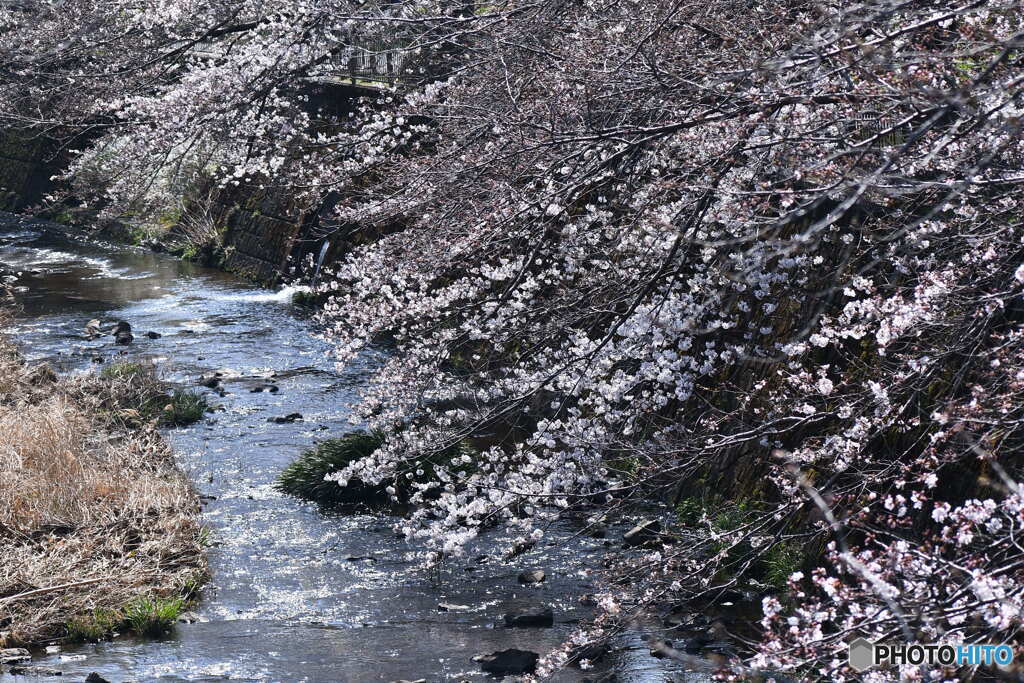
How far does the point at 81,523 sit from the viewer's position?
957cm

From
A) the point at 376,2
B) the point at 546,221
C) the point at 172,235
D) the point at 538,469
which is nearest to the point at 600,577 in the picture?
the point at 538,469

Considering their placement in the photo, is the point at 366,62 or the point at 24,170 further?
the point at 24,170

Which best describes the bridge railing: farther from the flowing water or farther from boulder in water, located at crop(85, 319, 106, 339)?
boulder in water, located at crop(85, 319, 106, 339)

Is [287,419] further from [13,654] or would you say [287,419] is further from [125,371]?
[13,654]

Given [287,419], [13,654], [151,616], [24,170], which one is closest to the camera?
[13,654]

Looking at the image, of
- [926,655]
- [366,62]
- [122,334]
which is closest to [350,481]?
[926,655]

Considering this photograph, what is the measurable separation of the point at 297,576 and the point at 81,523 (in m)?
1.99

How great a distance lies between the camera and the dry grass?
848cm

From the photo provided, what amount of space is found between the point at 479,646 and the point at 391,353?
26.6ft

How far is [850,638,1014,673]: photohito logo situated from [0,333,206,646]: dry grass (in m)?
5.83

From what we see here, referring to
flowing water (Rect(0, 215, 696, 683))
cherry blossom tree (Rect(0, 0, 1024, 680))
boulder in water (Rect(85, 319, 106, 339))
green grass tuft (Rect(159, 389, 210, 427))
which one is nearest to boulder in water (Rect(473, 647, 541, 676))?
flowing water (Rect(0, 215, 696, 683))

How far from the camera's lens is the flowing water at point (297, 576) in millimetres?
7734

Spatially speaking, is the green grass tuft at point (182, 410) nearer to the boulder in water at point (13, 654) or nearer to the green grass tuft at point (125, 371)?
the green grass tuft at point (125, 371)

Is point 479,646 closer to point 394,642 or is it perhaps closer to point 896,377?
point 394,642
